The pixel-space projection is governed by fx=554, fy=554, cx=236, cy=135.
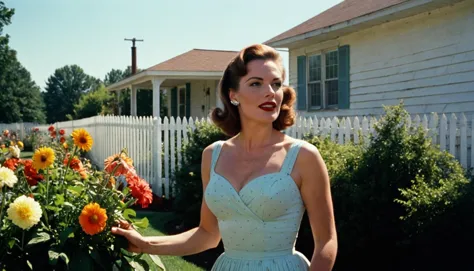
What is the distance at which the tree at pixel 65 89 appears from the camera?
325ft

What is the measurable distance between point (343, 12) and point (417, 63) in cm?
279

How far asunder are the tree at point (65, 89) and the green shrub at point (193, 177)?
90248 millimetres

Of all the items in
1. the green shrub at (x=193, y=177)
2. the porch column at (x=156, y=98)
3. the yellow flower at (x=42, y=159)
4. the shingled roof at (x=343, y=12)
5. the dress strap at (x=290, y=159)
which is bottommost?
the green shrub at (x=193, y=177)

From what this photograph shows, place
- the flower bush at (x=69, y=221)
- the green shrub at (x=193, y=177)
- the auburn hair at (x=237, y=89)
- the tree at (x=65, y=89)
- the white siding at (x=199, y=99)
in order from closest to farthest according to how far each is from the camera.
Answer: the auburn hair at (x=237, y=89), the flower bush at (x=69, y=221), the green shrub at (x=193, y=177), the white siding at (x=199, y=99), the tree at (x=65, y=89)

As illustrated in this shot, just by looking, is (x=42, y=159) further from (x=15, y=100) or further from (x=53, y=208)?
(x=15, y=100)

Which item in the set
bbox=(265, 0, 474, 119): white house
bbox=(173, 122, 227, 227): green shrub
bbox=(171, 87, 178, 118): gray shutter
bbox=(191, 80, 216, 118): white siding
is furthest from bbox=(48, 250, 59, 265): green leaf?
bbox=(171, 87, 178, 118): gray shutter

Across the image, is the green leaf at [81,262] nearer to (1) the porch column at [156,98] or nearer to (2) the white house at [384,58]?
(2) the white house at [384,58]

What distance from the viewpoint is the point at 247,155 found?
2314 millimetres

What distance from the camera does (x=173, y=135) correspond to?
1067cm

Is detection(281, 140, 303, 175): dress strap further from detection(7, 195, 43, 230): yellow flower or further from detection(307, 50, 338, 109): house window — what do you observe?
detection(307, 50, 338, 109): house window

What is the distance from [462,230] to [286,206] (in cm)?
330

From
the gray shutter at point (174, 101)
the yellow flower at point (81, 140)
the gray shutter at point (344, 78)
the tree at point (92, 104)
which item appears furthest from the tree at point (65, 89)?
the yellow flower at point (81, 140)

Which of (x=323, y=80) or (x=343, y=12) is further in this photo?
(x=323, y=80)

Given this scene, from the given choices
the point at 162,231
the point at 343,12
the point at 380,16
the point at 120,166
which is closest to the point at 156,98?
the point at 343,12
